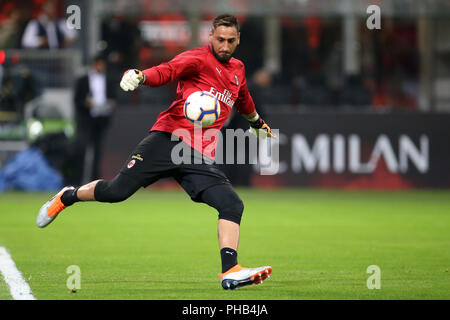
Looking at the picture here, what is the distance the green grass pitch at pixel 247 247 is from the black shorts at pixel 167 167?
0.85 metres

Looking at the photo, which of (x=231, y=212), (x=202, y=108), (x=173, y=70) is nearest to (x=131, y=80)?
(x=173, y=70)

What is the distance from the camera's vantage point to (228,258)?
7645 millimetres

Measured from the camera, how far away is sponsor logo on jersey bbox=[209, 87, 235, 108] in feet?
26.4

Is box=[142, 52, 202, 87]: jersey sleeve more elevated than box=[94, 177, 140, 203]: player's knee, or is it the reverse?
box=[142, 52, 202, 87]: jersey sleeve

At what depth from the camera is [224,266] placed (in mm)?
7648

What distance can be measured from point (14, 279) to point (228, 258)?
1.87 m

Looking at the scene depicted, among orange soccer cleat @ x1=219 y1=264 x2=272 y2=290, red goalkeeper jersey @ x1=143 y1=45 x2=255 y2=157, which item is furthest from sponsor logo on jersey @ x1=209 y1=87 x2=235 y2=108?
orange soccer cleat @ x1=219 y1=264 x2=272 y2=290

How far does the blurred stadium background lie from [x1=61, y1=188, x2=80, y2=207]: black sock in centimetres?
1011

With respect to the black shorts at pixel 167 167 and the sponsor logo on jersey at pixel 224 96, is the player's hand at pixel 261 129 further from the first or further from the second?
the black shorts at pixel 167 167

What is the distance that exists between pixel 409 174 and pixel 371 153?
90 cm

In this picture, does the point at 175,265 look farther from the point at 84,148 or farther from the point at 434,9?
the point at 434,9

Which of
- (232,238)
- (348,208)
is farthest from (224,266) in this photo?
(348,208)

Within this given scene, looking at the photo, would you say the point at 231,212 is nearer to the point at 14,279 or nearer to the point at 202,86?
the point at 202,86

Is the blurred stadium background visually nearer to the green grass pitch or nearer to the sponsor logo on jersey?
the green grass pitch
